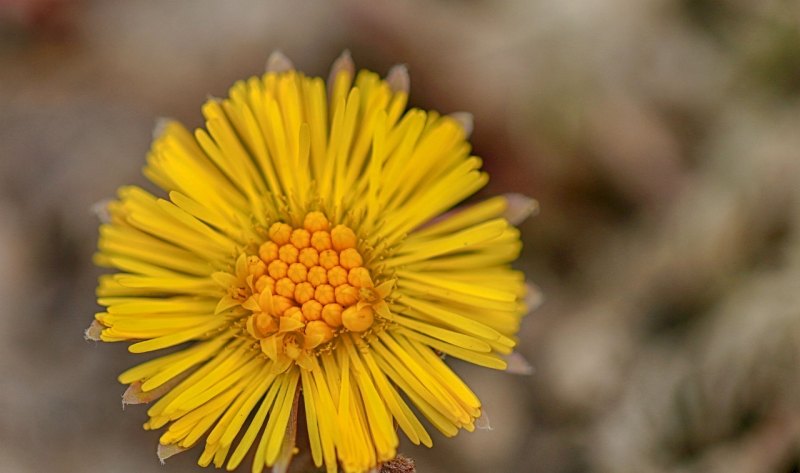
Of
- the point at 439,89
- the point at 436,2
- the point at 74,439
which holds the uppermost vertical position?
the point at 436,2

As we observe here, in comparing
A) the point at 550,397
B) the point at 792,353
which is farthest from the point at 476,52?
the point at 792,353

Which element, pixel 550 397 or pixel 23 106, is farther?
pixel 23 106

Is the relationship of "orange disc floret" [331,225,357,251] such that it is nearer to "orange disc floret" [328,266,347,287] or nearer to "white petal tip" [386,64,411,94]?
"orange disc floret" [328,266,347,287]

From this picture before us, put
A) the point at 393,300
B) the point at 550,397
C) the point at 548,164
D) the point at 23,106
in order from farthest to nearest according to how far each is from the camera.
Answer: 1. the point at 23,106
2. the point at 548,164
3. the point at 550,397
4. the point at 393,300

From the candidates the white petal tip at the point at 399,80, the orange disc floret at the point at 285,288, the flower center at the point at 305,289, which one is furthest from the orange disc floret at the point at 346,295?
the white petal tip at the point at 399,80

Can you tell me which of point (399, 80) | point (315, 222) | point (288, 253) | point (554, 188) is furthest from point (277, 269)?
point (554, 188)

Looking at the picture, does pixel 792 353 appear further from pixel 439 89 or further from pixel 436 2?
pixel 436 2

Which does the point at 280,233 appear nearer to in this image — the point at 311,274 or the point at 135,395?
the point at 311,274
